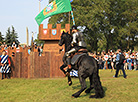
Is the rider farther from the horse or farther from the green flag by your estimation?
the green flag

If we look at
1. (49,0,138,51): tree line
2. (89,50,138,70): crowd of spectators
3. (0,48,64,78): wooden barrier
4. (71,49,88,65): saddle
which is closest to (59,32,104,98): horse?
(71,49,88,65): saddle

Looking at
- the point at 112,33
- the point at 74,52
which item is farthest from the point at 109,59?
the point at 112,33

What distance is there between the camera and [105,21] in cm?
4312

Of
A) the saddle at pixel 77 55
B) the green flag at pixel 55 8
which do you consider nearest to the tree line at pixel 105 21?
the green flag at pixel 55 8

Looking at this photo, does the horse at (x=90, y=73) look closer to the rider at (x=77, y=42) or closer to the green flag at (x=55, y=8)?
the rider at (x=77, y=42)

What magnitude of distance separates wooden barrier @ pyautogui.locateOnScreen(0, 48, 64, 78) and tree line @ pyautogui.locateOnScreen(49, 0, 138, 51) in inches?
1003

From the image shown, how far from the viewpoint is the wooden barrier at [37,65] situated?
1453 centimetres

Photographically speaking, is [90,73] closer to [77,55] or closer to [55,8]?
[77,55]

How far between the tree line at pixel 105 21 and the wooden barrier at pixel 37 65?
2547 centimetres

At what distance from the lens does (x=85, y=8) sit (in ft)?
133

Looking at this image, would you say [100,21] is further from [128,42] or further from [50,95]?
[50,95]

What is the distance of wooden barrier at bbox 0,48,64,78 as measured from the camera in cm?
1453

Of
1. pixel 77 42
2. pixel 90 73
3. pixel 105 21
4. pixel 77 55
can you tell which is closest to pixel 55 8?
pixel 77 42

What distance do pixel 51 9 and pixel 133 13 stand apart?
32808mm
